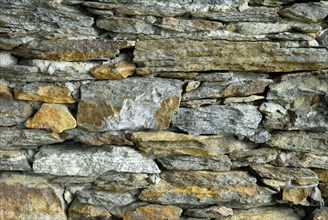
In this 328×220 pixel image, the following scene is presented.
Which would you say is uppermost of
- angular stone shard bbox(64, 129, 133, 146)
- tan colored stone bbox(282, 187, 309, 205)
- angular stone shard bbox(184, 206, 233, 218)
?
angular stone shard bbox(64, 129, 133, 146)

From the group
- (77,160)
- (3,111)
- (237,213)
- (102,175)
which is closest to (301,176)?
(237,213)

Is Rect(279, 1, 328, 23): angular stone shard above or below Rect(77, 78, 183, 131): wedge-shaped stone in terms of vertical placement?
above

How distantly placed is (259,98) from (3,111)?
1.73 meters

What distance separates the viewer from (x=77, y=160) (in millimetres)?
2566

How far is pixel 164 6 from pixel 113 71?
1.76ft

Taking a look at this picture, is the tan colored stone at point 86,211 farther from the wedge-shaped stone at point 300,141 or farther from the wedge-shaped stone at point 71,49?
the wedge-shaped stone at point 300,141

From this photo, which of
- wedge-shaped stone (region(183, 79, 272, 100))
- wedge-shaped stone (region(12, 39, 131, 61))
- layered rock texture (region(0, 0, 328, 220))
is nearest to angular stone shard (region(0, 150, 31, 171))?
layered rock texture (region(0, 0, 328, 220))

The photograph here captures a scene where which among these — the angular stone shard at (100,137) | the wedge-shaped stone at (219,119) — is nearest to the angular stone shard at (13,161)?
the angular stone shard at (100,137)

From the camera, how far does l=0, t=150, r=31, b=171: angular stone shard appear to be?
2561 millimetres

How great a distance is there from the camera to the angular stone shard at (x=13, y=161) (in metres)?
2.56

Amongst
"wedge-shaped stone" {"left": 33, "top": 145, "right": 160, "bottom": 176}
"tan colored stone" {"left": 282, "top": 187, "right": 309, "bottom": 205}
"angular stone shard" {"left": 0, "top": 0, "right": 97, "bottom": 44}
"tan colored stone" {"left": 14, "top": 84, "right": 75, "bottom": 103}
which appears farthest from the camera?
"tan colored stone" {"left": 282, "top": 187, "right": 309, "bottom": 205}

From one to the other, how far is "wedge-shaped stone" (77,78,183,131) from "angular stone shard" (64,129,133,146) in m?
0.05

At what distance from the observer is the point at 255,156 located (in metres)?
2.62

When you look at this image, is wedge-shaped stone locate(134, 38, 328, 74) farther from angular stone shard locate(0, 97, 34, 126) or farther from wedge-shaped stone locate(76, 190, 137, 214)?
wedge-shaped stone locate(76, 190, 137, 214)
